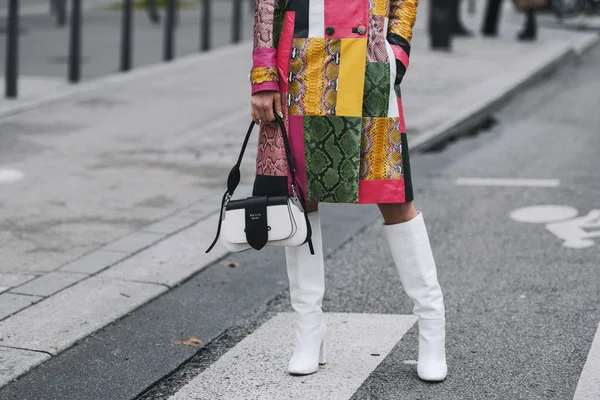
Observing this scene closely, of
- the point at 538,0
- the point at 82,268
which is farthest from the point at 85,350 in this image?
the point at 538,0

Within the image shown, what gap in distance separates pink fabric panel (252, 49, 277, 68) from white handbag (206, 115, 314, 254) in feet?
0.58

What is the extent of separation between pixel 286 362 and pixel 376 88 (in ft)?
3.66

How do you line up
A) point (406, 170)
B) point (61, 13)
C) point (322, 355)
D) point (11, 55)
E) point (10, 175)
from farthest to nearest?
point (61, 13) → point (11, 55) → point (10, 175) → point (322, 355) → point (406, 170)

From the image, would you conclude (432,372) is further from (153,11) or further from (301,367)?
(153,11)

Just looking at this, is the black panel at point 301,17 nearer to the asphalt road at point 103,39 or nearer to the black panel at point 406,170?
the black panel at point 406,170

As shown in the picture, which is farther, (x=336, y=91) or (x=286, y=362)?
(x=286, y=362)

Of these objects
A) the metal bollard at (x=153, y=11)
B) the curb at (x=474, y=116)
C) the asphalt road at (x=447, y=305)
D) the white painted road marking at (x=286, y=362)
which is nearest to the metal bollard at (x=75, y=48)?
the curb at (x=474, y=116)

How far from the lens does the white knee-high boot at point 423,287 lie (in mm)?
4016

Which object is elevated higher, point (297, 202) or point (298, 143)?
point (298, 143)

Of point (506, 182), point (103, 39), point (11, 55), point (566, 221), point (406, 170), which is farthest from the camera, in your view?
point (103, 39)

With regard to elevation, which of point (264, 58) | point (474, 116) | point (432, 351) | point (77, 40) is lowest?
point (474, 116)

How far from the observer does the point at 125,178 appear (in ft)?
25.1

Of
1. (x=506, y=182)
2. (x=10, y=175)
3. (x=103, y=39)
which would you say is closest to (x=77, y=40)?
(x=10, y=175)

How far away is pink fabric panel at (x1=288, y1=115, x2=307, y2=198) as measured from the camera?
12.7ft
